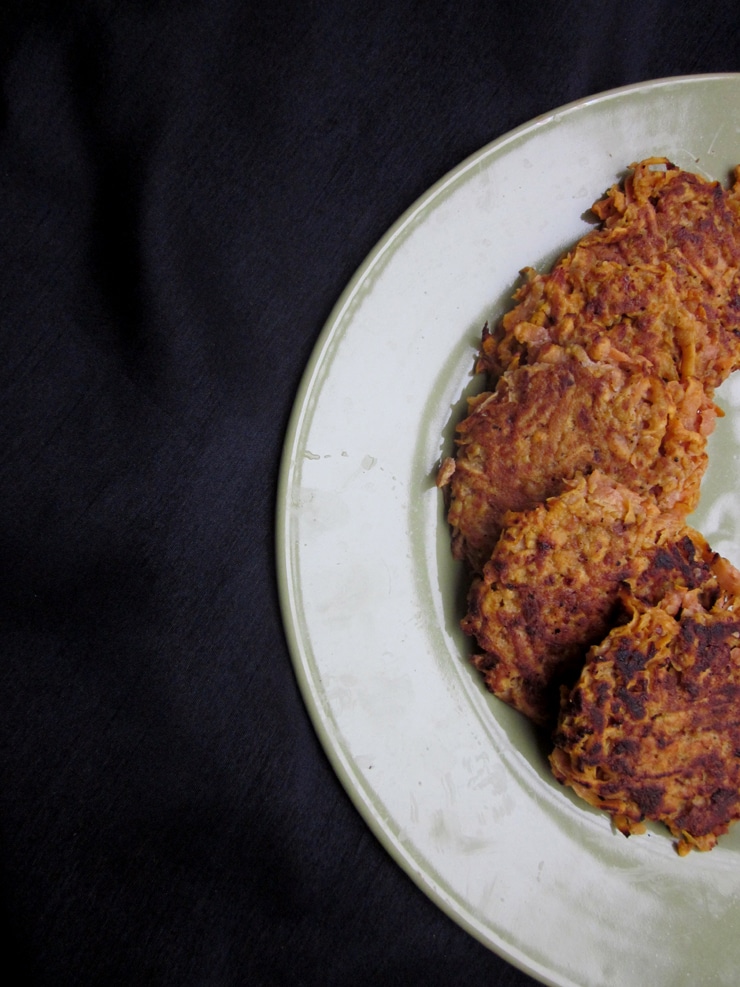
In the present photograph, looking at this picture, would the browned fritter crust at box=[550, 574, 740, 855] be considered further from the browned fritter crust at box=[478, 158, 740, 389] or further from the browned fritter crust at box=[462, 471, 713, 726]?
the browned fritter crust at box=[478, 158, 740, 389]

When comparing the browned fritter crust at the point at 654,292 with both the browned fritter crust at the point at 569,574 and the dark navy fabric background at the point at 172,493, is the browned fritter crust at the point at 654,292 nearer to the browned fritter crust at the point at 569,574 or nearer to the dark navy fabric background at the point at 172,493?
the browned fritter crust at the point at 569,574

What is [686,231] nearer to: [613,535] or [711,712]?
[613,535]

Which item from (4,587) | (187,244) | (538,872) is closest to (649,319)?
(187,244)

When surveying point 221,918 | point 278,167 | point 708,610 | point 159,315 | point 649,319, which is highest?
point 278,167

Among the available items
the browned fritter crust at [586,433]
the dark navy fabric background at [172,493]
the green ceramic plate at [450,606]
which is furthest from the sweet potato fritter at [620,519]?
the dark navy fabric background at [172,493]

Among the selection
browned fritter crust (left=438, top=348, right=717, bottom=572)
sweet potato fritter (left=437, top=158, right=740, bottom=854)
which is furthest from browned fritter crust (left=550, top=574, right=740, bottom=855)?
browned fritter crust (left=438, top=348, right=717, bottom=572)

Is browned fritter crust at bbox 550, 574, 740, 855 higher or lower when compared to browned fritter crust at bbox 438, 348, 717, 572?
lower
